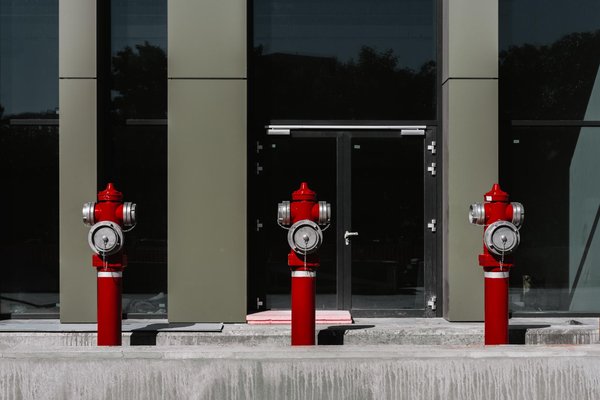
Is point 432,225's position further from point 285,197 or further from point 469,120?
point 285,197

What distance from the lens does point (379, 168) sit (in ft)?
32.1

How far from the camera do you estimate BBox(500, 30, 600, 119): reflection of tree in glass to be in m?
9.84

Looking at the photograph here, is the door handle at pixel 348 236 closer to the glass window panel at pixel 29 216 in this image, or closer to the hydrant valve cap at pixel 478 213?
the hydrant valve cap at pixel 478 213

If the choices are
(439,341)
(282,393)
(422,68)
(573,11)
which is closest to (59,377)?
(282,393)

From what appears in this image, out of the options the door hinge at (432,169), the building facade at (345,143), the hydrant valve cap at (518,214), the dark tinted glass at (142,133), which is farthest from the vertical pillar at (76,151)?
the hydrant valve cap at (518,214)

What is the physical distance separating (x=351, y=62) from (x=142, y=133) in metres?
2.73

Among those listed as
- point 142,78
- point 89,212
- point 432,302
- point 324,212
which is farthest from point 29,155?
point 432,302

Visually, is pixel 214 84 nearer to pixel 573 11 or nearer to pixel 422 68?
pixel 422 68

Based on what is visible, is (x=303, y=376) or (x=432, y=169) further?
(x=432, y=169)

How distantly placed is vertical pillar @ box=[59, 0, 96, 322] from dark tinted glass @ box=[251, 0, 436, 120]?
202 centimetres

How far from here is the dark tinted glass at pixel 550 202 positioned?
984 cm

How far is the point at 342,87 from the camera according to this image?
983 cm

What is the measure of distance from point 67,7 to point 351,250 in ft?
14.7

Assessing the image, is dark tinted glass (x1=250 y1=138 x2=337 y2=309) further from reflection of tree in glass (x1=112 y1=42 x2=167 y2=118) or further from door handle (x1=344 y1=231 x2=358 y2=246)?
reflection of tree in glass (x1=112 y1=42 x2=167 y2=118)
